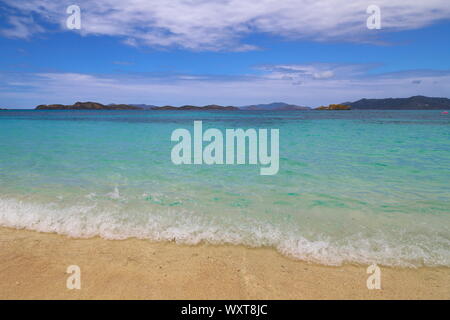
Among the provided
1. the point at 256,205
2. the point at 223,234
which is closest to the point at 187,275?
the point at 223,234

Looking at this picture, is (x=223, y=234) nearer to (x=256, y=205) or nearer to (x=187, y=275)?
(x=187, y=275)

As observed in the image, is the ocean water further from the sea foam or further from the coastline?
the coastline

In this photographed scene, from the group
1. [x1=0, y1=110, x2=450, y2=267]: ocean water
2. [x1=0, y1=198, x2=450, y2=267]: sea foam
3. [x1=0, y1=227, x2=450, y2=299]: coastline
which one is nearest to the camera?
[x1=0, y1=227, x2=450, y2=299]: coastline

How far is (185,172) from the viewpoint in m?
9.59

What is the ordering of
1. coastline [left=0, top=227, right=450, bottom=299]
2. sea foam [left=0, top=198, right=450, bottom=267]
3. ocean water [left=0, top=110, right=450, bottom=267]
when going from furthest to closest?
ocean water [left=0, top=110, right=450, bottom=267]
sea foam [left=0, top=198, right=450, bottom=267]
coastline [left=0, top=227, right=450, bottom=299]

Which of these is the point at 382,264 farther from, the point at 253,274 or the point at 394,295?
the point at 253,274

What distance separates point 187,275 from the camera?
12.1ft

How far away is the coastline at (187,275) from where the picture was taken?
334 cm

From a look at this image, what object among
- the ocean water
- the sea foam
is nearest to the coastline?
the sea foam

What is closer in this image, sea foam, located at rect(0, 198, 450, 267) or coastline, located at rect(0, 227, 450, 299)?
coastline, located at rect(0, 227, 450, 299)

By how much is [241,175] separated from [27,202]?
242 inches

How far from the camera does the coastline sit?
3.34 metres

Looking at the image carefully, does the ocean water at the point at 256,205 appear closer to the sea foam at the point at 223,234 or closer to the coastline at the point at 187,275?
the sea foam at the point at 223,234
